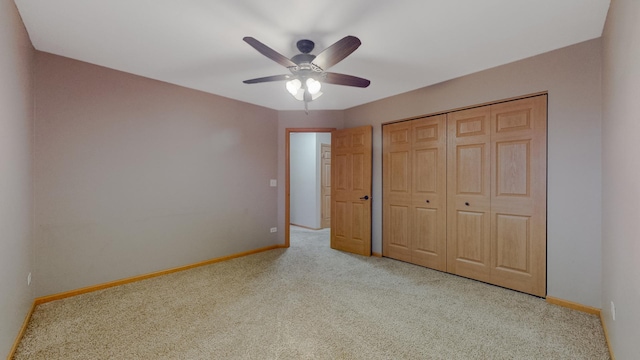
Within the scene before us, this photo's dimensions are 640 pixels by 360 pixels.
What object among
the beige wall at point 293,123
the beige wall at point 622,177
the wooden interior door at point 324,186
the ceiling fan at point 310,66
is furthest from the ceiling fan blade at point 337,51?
the wooden interior door at point 324,186

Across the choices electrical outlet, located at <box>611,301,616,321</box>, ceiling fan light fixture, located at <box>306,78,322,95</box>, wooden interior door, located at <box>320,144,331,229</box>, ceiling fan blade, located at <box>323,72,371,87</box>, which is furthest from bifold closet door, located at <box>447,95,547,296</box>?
wooden interior door, located at <box>320,144,331,229</box>

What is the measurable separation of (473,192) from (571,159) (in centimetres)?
92

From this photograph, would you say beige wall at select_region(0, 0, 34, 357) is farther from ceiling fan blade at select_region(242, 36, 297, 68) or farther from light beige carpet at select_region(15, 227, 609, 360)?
ceiling fan blade at select_region(242, 36, 297, 68)

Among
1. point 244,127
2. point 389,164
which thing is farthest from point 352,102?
point 244,127

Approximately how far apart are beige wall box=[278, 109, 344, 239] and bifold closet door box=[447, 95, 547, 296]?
190cm

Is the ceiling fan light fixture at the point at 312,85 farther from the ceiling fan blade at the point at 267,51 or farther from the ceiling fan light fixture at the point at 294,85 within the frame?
the ceiling fan blade at the point at 267,51

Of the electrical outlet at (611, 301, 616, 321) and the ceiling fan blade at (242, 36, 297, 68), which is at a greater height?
the ceiling fan blade at (242, 36, 297, 68)

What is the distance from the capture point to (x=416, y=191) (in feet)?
12.4

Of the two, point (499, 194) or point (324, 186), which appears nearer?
point (499, 194)

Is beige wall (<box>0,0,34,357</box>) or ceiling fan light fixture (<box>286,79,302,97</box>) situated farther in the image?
ceiling fan light fixture (<box>286,79,302,97</box>)

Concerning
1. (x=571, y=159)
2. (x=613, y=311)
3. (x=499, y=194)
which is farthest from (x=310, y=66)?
(x=613, y=311)

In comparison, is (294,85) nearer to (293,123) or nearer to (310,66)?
(310,66)

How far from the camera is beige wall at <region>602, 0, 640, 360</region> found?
1.35 m

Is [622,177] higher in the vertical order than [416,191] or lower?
higher
